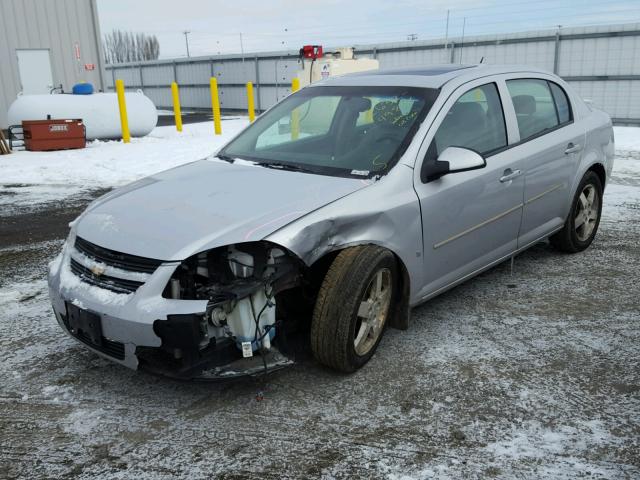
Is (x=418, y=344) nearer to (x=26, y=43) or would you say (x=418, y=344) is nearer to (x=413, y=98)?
(x=413, y=98)

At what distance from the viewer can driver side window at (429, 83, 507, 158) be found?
147 inches

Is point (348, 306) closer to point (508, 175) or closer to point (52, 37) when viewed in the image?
point (508, 175)

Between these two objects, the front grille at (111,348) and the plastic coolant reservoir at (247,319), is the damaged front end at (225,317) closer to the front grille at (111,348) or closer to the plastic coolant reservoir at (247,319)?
the plastic coolant reservoir at (247,319)

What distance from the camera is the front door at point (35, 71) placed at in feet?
56.8

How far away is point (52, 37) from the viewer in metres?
17.5

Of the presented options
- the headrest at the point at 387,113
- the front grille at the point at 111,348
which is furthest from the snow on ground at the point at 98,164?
the headrest at the point at 387,113

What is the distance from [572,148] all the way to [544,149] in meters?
0.50

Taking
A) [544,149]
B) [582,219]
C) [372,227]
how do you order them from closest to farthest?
[372,227] < [544,149] < [582,219]

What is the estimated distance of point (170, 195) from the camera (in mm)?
3377

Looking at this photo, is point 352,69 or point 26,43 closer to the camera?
point 352,69

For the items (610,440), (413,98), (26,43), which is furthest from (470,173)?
(26,43)

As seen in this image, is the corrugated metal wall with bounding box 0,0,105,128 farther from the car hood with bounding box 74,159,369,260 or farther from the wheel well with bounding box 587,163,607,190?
the wheel well with bounding box 587,163,607,190

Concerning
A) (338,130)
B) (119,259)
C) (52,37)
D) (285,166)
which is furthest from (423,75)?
(52,37)

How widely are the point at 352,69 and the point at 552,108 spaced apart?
10931mm
